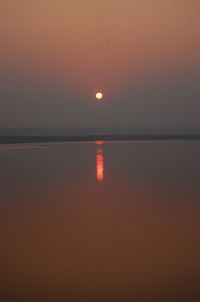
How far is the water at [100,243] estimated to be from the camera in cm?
406

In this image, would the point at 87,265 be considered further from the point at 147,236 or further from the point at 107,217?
the point at 107,217

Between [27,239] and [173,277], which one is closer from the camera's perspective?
[173,277]

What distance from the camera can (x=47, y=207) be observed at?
8070 millimetres

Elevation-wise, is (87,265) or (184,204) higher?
(184,204)

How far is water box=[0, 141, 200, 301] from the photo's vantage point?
4.06m

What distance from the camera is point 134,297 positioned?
12.6ft

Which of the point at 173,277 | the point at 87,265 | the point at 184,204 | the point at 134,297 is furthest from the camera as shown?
the point at 184,204

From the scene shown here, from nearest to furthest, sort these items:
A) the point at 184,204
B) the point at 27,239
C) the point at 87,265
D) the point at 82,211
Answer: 1. the point at 87,265
2. the point at 27,239
3. the point at 82,211
4. the point at 184,204

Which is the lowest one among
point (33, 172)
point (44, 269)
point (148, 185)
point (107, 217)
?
point (44, 269)

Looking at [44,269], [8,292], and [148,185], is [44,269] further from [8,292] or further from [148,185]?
[148,185]

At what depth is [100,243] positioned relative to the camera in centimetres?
553

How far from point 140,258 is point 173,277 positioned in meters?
0.62

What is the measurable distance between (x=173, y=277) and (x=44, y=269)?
1.24 meters

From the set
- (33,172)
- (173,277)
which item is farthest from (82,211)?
(33,172)
